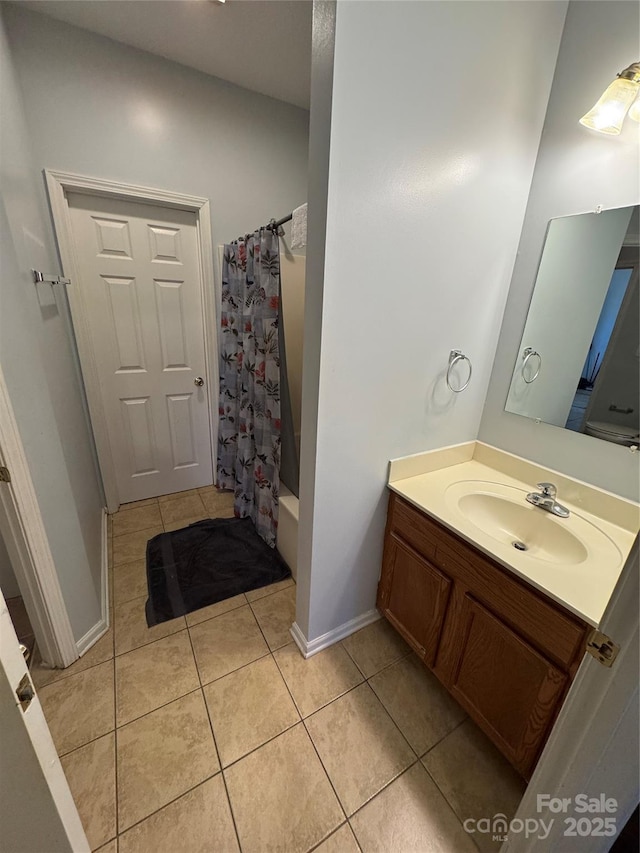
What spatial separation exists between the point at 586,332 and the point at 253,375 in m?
1.58

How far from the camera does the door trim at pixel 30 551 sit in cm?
105

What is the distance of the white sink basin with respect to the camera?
1.09m

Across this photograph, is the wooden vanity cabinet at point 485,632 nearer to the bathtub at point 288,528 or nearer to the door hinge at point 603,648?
the door hinge at point 603,648

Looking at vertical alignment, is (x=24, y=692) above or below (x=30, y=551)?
above

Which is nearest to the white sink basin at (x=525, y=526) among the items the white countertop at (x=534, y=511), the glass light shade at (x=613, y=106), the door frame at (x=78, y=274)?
the white countertop at (x=534, y=511)

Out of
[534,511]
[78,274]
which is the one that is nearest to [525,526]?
[534,511]

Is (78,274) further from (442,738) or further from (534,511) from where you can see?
(442,738)

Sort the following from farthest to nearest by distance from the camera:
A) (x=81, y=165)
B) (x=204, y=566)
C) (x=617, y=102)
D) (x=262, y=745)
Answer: (x=204, y=566) < (x=81, y=165) < (x=262, y=745) < (x=617, y=102)

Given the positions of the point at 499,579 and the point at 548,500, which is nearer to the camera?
the point at 499,579

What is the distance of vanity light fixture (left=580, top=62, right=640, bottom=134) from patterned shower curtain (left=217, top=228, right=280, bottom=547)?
1.29m

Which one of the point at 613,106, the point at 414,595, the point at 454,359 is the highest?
the point at 613,106

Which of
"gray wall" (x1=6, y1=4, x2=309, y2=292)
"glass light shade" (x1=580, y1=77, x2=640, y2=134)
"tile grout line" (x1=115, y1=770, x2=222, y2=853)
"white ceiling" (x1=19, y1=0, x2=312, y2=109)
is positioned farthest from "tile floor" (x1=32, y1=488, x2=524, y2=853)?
"white ceiling" (x1=19, y1=0, x2=312, y2=109)

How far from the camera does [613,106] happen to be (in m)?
0.99

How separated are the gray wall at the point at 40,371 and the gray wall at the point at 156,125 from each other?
180 millimetres
